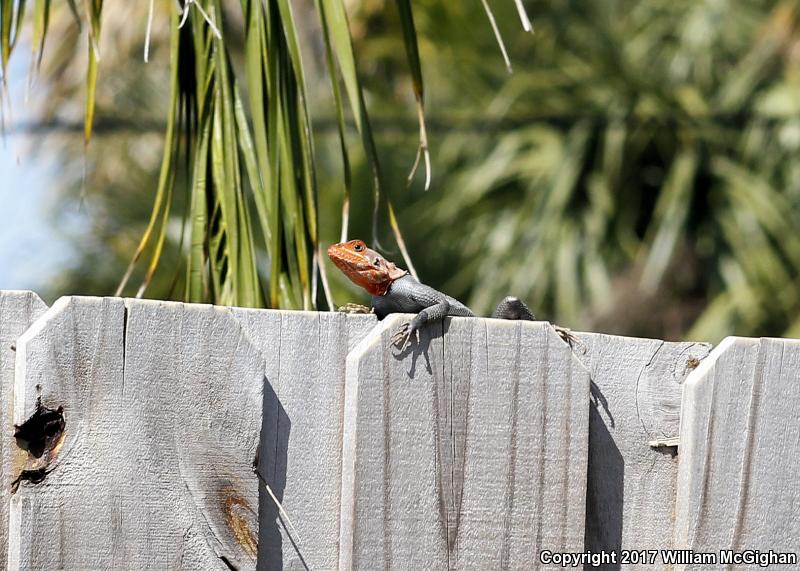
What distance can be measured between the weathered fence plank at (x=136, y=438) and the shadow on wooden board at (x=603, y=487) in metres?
0.57

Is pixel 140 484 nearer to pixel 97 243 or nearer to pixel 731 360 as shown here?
pixel 731 360

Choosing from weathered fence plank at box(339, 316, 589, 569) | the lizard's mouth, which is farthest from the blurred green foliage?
weathered fence plank at box(339, 316, 589, 569)

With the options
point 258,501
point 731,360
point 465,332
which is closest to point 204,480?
point 258,501

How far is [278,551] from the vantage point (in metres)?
1.66

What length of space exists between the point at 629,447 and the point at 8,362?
3.30ft

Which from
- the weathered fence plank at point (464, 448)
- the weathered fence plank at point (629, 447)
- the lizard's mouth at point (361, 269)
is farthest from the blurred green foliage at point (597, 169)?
the weathered fence plank at point (464, 448)

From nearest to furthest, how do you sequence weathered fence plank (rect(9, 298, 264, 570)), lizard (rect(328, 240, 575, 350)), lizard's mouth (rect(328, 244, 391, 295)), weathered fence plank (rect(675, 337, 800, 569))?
weathered fence plank (rect(9, 298, 264, 570)) < weathered fence plank (rect(675, 337, 800, 569)) < lizard (rect(328, 240, 575, 350)) < lizard's mouth (rect(328, 244, 391, 295))

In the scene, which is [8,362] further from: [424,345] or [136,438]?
[424,345]

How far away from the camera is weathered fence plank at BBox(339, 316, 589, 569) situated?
65.4 inches

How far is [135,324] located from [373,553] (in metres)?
0.49

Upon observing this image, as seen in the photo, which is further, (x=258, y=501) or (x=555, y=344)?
(x=555, y=344)

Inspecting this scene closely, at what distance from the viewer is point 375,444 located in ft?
5.43

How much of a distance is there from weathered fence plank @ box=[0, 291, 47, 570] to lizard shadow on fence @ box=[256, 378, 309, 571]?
0.36 meters

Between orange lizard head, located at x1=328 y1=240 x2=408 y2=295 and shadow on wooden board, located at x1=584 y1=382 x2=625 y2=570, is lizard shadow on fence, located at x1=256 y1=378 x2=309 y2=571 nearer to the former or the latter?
shadow on wooden board, located at x1=584 y1=382 x2=625 y2=570
